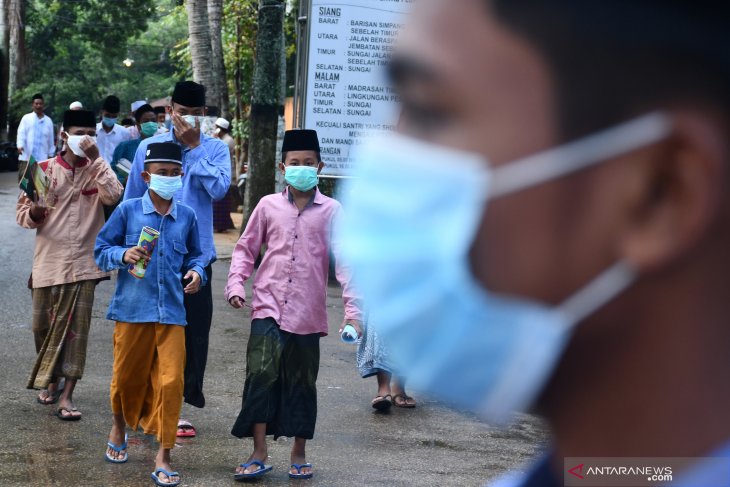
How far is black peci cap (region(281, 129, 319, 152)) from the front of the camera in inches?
256

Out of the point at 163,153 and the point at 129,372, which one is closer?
the point at 129,372

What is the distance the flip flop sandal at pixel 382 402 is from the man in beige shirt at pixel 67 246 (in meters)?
1.93

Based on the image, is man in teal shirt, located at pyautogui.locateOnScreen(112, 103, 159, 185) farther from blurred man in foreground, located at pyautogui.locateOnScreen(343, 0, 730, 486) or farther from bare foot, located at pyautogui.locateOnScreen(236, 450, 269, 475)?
blurred man in foreground, located at pyautogui.locateOnScreen(343, 0, 730, 486)

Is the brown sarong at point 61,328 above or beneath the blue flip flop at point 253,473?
above

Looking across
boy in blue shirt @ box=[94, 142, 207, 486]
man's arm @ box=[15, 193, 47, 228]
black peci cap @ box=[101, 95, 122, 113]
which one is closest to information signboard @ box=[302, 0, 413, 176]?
black peci cap @ box=[101, 95, 122, 113]

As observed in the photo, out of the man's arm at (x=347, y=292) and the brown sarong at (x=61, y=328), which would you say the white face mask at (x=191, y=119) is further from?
the brown sarong at (x=61, y=328)

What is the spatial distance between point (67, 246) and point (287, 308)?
1821mm

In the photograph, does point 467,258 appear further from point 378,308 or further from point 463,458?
point 463,458

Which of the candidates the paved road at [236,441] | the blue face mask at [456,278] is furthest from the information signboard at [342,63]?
the blue face mask at [456,278]

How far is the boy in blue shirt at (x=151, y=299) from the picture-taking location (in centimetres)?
618

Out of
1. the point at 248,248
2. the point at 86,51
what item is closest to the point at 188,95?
the point at 248,248

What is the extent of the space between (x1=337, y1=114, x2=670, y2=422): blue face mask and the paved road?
5.03m

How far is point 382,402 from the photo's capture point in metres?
7.82

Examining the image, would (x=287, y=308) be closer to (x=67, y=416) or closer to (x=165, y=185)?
(x=165, y=185)
